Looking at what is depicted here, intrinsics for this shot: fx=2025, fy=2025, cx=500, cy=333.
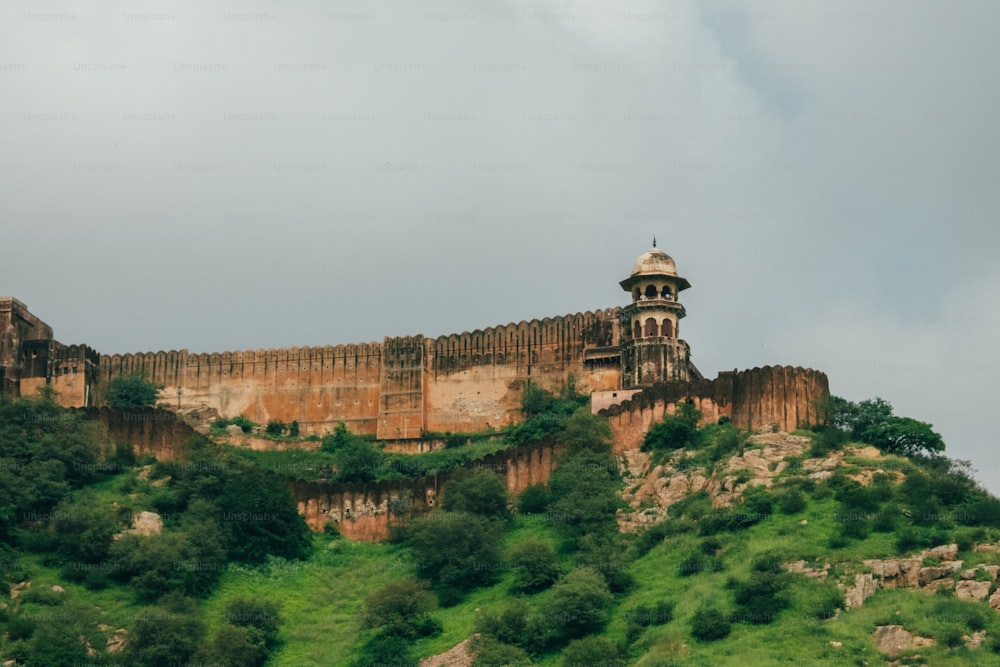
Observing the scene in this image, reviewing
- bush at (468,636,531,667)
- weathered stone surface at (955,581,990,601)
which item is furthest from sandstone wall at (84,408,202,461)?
weathered stone surface at (955,581,990,601)

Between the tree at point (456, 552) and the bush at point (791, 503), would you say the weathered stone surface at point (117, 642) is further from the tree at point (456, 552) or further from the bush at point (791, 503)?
the bush at point (791, 503)

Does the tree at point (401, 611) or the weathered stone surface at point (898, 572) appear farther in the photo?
the tree at point (401, 611)

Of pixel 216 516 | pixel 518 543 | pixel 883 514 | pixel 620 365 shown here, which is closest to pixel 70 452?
pixel 216 516

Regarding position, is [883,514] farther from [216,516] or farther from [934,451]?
[216,516]

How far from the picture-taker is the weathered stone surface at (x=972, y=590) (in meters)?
48.4

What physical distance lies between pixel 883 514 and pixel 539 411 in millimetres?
18443

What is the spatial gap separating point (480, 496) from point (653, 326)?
10.7 m

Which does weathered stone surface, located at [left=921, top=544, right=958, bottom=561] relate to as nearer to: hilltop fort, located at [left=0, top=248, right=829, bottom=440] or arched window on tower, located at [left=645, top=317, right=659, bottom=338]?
hilltop fort, located at [left=0, top=248, right=829, bottom=440]

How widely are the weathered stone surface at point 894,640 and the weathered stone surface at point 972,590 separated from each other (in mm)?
2157

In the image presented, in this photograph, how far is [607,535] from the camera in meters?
56.5

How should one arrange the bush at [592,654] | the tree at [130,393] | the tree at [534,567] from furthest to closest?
the tree at [130,393] → the tree at [534,567] → the bush at [592,654]

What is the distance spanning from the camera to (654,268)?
67.8 metres

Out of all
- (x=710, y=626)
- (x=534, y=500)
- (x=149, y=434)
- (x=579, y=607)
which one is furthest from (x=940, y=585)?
(x=149, y=434)

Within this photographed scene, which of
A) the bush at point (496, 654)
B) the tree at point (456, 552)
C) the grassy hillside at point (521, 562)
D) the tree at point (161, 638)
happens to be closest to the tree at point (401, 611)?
the grassy hillside at point (521, 562)
